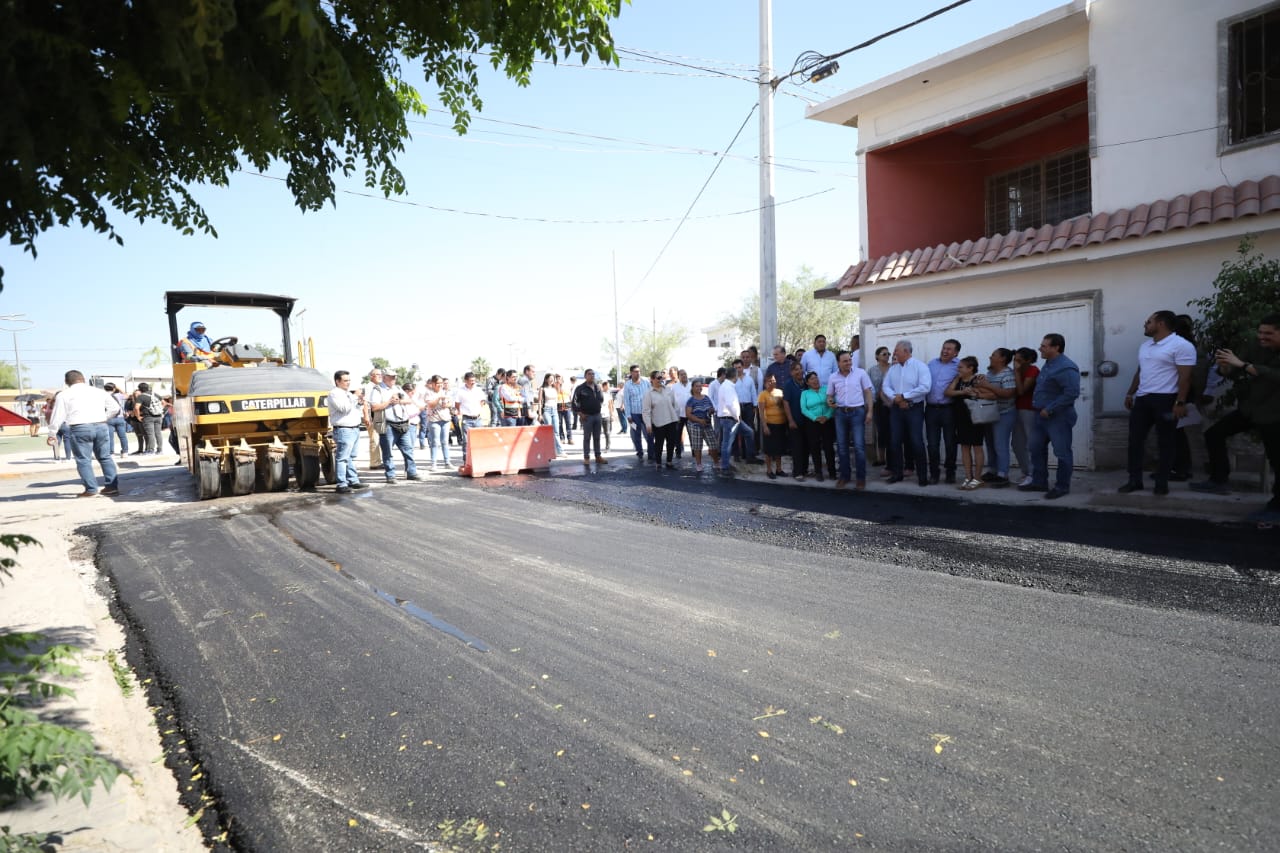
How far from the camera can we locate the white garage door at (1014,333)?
10320mm

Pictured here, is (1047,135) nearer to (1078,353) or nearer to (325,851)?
(1078,353)

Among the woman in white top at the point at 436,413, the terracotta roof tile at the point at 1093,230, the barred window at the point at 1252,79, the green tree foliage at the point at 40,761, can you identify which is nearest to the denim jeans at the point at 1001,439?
the terracotta roof tile at the point at 1093,230

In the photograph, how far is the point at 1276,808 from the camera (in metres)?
2.47

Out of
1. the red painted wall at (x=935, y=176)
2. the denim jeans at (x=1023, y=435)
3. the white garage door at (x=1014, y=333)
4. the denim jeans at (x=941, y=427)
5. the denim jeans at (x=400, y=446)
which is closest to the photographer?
the denim jeans at (x=1023, y=435)

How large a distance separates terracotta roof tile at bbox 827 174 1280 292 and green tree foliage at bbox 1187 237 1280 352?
1.69 feet

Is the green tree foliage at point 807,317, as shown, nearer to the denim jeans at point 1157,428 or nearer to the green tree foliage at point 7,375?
the denim jeans at point 1157,428

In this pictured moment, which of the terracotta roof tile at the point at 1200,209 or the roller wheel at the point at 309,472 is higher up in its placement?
the terracotta roof tile at the point at 1200,209

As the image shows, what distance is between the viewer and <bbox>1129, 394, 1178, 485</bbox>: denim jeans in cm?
765

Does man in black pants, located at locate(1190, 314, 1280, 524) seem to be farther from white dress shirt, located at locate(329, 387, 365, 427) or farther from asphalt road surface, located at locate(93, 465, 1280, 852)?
white dress shirt, located at locate(329, 387, 365, 427)

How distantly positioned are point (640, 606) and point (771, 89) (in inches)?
511

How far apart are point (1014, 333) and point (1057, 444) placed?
3.44 metres

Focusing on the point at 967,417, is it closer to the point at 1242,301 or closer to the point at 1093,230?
the point at 1242,301

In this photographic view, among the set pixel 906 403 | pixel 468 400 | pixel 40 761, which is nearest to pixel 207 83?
pixel 40 761

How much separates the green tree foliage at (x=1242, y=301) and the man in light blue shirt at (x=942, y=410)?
2.73m
